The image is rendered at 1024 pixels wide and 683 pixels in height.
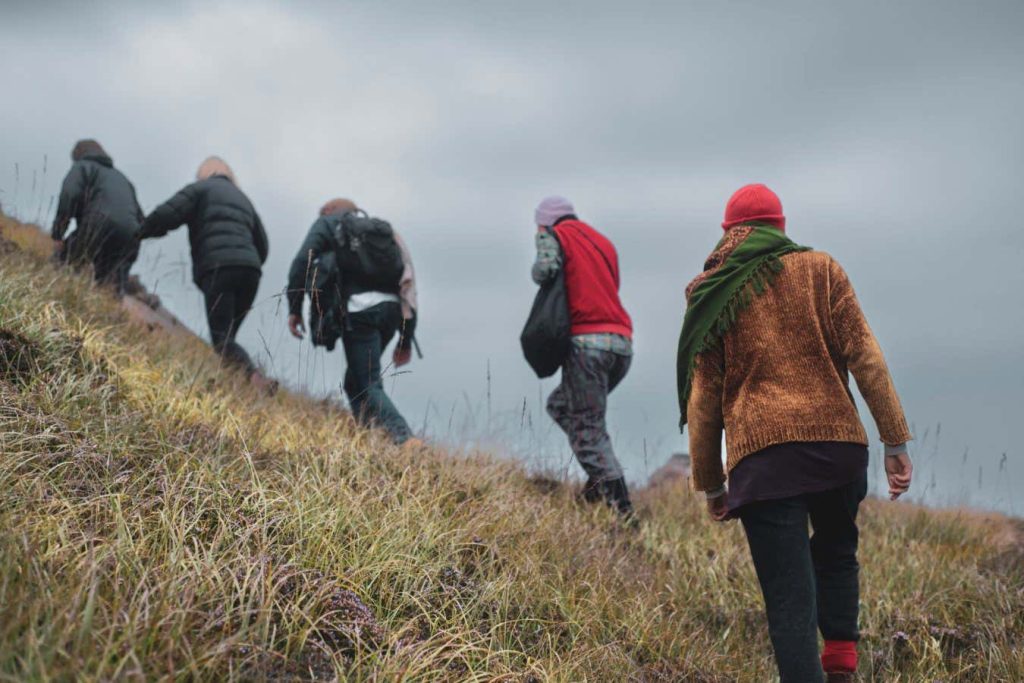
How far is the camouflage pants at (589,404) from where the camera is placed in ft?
21.9

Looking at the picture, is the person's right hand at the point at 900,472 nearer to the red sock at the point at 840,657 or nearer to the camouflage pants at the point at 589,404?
the red sock at the point at 840,657

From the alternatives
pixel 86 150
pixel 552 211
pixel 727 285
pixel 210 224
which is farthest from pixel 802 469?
pixel 86 150

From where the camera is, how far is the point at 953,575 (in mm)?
6746

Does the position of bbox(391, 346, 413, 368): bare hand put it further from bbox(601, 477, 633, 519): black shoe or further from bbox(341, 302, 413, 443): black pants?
bbox(601, 477, 633, 519): black shoe

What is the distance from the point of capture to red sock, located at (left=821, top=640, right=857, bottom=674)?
12.4 feet

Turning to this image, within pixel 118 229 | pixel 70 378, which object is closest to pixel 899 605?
pixel 70 378

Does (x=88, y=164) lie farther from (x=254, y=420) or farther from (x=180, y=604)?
(x=180, y=604)

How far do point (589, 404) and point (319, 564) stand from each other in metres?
3.33

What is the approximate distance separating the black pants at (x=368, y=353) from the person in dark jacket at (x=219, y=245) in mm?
1250

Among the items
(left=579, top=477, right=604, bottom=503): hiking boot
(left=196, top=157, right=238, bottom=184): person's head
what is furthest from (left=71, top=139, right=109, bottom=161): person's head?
(left=579, top=477, right=604, bottom=503): hiking boot

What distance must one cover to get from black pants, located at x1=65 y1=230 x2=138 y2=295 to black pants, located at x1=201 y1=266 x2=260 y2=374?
4.41 feet

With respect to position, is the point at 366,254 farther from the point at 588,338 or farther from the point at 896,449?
the point at 896,449

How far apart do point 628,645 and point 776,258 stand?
2.05 m

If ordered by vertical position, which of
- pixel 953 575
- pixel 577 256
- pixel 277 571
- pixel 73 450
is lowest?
pixel 953 575
